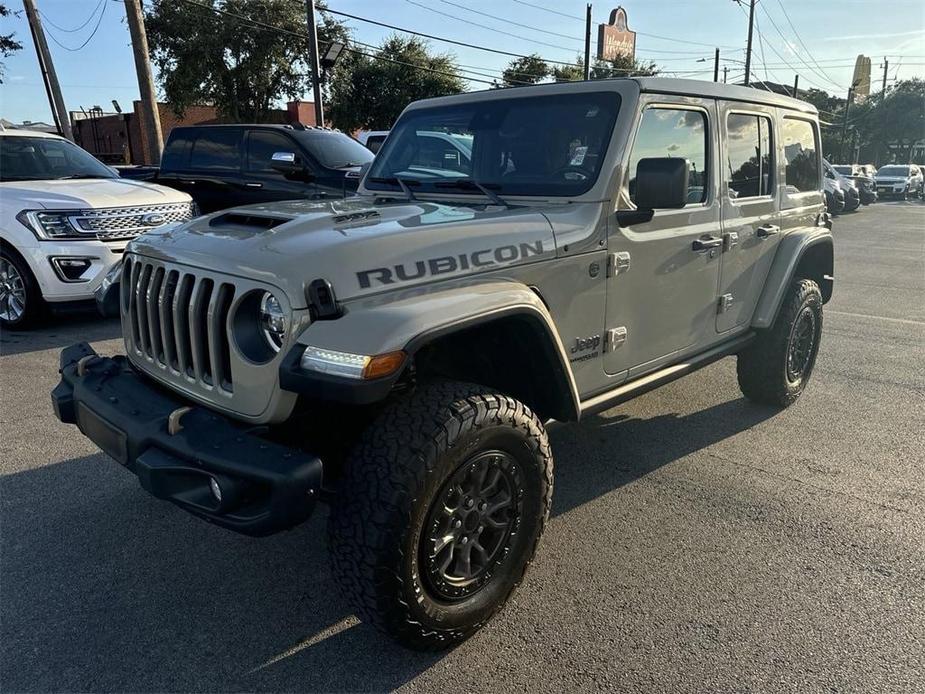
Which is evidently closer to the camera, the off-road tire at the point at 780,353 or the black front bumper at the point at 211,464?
the black front bumper at the point at 211,464

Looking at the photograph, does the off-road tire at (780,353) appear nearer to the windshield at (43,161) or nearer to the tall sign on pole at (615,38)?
the windshield at (43,161)

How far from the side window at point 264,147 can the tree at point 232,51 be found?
21.5m

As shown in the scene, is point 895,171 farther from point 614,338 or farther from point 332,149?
point 614,338

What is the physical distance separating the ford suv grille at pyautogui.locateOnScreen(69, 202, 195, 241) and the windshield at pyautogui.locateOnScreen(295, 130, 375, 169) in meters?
2.29

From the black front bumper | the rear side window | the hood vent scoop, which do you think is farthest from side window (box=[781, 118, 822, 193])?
the rear side window

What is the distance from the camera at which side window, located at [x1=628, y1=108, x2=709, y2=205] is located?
3166 millimetres

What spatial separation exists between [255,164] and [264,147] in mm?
249

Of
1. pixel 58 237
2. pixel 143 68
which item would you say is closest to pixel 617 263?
pixel 58 237

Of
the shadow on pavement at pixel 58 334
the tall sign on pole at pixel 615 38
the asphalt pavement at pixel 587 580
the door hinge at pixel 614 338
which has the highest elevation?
the tall sign on pole at pixel 615 38

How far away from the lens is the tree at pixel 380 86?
107ft

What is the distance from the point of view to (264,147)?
29.1 feet

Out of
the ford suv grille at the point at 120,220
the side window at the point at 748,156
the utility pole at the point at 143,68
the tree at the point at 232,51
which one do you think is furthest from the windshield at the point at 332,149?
the tree at the point at 232,51

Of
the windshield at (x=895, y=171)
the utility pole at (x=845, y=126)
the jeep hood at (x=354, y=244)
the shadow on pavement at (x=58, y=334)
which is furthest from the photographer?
the utility pole at (x=845, y=126)

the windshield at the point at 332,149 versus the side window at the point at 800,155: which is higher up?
the windshield at the point at 332,149
